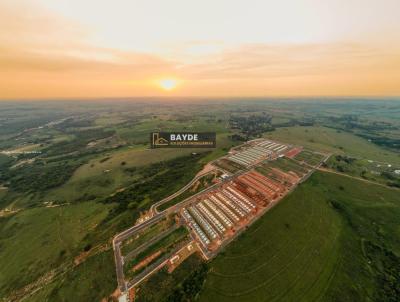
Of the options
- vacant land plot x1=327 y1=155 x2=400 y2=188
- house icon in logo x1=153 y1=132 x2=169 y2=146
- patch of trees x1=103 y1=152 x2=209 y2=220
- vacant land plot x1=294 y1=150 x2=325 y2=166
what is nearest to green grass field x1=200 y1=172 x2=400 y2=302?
vacant land plot x1=327 y1=155 x2=400 y2=188

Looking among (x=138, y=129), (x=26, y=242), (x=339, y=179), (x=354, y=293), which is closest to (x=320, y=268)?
(x=354, y=293)

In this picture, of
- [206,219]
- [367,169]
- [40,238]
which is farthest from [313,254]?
[40,238]

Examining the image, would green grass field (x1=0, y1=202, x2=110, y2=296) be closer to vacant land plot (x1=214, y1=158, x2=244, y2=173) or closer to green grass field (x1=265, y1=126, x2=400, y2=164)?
vacant land plot (x1=214, y1=158, x2=244, y2=173)

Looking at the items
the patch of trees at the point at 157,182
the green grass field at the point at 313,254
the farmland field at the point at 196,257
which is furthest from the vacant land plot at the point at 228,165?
the green grass field at the point at 313,254

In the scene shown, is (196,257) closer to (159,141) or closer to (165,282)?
(165,282)

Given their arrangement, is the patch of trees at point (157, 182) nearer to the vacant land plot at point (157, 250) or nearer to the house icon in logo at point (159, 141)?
the house icon in logo at point (159, 141)

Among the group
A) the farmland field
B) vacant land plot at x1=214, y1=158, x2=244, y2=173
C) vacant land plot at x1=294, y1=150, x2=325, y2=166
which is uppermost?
vacant land plot at x1=294, y1=150, x2=325, y2=166

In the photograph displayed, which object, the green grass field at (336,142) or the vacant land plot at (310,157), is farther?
the green grass field at (336,142)

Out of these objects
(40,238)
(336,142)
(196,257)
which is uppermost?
(336,142)
